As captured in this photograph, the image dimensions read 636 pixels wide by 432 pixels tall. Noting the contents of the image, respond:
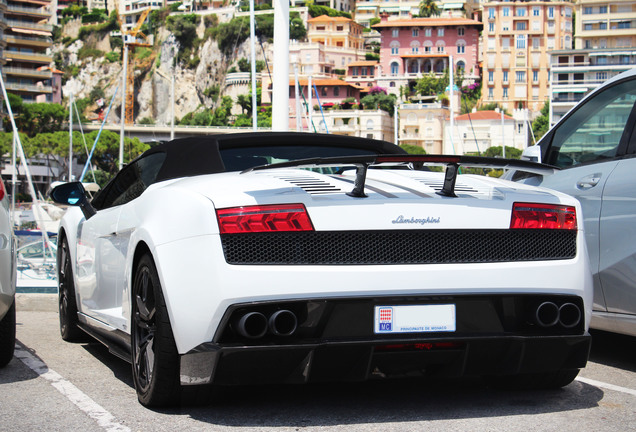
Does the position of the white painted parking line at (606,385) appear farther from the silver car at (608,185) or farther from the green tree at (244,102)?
the green tree at (244,102)

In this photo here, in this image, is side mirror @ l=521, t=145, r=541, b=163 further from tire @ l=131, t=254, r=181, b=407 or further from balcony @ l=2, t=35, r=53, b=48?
balcony @ l=2, t=35, r=53, b=48

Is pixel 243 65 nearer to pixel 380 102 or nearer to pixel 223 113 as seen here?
pixel 223 113

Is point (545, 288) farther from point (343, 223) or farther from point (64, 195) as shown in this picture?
point (64, 195)

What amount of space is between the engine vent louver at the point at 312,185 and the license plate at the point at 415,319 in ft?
1.70

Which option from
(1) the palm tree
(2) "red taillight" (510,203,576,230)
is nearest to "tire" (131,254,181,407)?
(2) "red taillight" (510,203,576,230)

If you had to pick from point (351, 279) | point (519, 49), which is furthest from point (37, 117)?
point (351, 279)

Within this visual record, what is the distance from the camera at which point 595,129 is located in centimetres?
606

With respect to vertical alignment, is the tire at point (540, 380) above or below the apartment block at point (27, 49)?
below

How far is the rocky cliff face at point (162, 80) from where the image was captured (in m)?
170

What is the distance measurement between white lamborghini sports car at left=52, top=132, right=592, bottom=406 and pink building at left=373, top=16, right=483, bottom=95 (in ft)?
510

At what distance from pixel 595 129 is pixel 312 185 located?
2.79 meters

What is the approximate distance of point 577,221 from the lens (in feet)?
13.7

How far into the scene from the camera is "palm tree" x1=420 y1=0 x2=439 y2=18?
554ft

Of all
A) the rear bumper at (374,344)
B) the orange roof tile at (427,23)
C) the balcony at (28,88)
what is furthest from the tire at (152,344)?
the orange roof tile at (427,23)
